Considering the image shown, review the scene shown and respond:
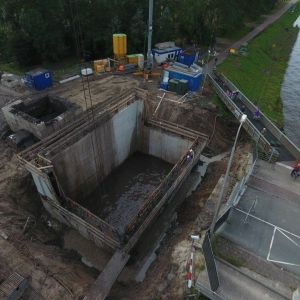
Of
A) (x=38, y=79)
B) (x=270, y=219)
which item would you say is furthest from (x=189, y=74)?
(x=270, y=219)

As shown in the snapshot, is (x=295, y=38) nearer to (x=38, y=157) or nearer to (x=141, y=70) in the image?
(x=141, y=70)

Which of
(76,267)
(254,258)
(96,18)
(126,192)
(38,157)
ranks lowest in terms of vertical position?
(126,192)

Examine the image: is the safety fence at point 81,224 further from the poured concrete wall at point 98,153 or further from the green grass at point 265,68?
the green grass at point 265,68

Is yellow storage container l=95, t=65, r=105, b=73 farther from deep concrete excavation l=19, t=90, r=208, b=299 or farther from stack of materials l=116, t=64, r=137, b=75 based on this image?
deep concrete excavation l=19, t=90, r=208, b=299

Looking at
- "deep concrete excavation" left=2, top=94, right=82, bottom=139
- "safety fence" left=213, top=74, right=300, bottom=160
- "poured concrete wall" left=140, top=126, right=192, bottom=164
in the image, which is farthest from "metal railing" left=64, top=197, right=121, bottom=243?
"safety fence" left=213, top=74, right=300, bottom=160

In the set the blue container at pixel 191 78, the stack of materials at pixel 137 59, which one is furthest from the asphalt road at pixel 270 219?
the stack of materials at pixel 137 59

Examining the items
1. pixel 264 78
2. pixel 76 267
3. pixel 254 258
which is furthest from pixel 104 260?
pixel 264 78

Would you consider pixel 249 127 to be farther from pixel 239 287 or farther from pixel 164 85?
pixel 239 287
